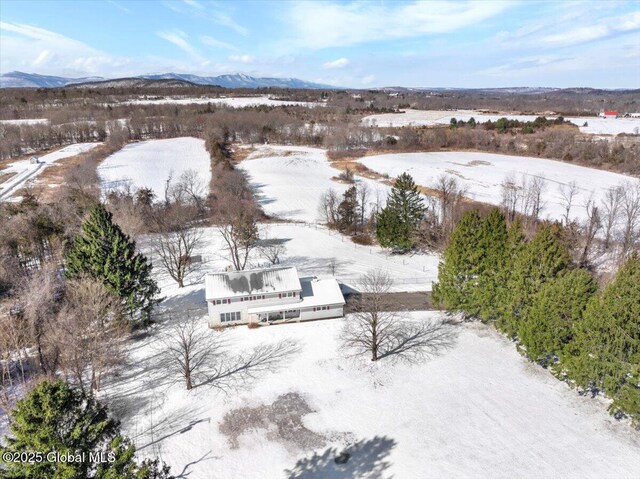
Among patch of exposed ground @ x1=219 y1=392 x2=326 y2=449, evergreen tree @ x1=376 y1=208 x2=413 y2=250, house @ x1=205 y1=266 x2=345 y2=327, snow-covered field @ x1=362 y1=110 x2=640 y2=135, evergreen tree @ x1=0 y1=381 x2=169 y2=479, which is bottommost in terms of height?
patch of exposed ground @ x1=219 y1=392 x2=326 y2=449

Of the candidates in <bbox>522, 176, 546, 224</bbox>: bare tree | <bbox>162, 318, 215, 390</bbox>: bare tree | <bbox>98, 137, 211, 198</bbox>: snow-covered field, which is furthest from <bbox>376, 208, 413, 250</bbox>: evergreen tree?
<bbox>98, 137, 211, 198</bbox>: snow-covered field

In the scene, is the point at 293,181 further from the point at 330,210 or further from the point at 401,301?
the point at 401,301

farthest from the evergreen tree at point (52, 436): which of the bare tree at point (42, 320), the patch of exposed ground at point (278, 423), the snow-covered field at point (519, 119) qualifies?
the snow-covered field at point (519, 119)

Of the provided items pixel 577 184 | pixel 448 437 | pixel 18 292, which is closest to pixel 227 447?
pixel 448 437

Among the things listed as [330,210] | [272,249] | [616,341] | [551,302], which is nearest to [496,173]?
[330,210]

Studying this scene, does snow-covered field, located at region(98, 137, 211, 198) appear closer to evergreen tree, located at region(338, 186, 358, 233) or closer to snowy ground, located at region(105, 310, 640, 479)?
evergreen tree, located at region(338, 186, 358, 233)

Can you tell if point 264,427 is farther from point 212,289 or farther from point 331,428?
point 212,289
